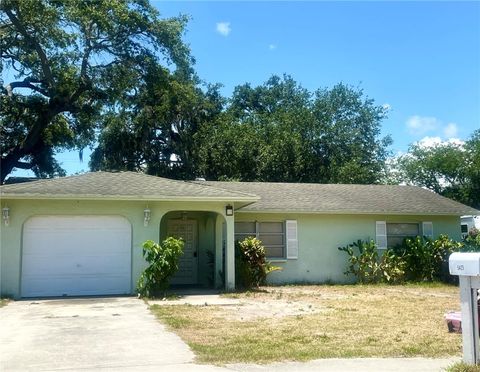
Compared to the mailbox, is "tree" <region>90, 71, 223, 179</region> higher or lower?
higher

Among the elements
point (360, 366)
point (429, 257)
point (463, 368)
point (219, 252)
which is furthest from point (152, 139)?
point (463, 368)

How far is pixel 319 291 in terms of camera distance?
15594mm

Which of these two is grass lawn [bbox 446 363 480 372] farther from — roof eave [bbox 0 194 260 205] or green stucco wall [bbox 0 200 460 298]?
green stucco wall [bbox 0 200 460 298]

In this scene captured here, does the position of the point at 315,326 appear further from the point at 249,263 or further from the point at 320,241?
the point at 320,241

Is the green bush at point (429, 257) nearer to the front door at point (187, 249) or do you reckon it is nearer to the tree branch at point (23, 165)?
the front door at point (187, 249)

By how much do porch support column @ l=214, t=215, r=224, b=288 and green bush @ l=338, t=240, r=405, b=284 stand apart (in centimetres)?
469

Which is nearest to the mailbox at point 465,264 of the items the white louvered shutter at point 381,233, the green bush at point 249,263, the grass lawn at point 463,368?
the grass lawn at point 463,368

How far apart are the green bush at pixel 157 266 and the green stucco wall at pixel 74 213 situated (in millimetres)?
771

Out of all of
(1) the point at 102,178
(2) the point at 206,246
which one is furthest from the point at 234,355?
(2) the point at 206,246

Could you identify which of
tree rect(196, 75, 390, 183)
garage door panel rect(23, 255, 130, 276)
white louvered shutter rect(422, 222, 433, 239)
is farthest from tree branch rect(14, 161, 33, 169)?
white louvered shutter rect(422, 222, 433, 239)

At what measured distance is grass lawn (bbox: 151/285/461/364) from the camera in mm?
7070

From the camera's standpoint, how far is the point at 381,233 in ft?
61.4

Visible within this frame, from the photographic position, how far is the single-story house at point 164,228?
45.3ft

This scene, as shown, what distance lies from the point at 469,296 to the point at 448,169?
132ft
